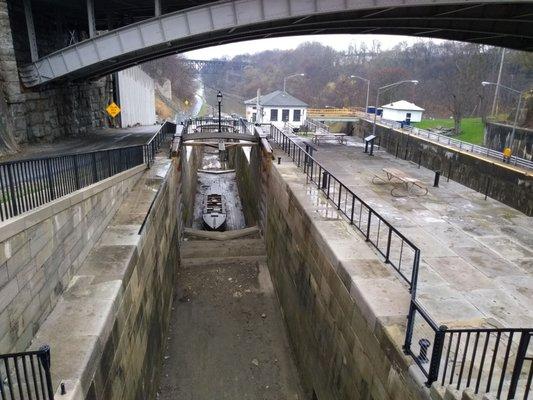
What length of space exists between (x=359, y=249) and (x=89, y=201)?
6.44 metres

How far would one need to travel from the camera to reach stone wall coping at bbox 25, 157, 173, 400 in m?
5.65

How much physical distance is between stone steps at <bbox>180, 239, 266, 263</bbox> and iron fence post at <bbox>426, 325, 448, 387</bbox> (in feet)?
49.7

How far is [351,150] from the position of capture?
25.8 meters

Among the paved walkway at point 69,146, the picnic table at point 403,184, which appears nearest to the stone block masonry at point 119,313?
the paved walkway at point 69,146

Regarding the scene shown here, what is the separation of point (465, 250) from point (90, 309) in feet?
28.7

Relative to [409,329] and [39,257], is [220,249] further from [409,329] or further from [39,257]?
[409,329]

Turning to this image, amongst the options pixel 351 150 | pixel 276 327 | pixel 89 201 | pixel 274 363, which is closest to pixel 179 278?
pixel 276 327

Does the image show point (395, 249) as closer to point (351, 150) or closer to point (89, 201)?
point (89, 201)

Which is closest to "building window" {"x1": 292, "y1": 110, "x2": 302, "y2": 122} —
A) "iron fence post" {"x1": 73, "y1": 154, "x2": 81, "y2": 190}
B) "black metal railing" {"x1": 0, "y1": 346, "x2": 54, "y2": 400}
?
"iron fence post" {"x1": 73, "y1": 154, "x2": 81, "y2": 190}

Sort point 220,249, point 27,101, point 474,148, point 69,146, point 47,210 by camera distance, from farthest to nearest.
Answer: point 474,148
point 69,146
point 220,249
point 27,101
point 47,210

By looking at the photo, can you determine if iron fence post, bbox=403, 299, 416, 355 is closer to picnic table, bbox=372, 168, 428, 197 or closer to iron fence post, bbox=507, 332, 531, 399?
iron fence post, bbox=507, 332, 531, 399

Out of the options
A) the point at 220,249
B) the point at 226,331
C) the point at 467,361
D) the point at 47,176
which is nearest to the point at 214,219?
the point at 220,249

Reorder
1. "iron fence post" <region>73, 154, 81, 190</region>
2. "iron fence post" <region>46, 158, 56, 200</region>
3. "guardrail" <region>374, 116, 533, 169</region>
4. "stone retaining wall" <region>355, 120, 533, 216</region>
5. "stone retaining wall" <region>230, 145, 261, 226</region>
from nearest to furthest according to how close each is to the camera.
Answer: "iron fence post" <region>46, 158, 56, 200</region>, "iron fence post" <region>73, 154, 81, 190</region>, "stone retaining wall" <region>355, 120, 533, 216</region>, "guardrail" <region>374, 116, 533, 169</region>, "stone retaining wall" <region>230, 145, 261, 226</region>

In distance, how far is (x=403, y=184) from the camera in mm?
16891
